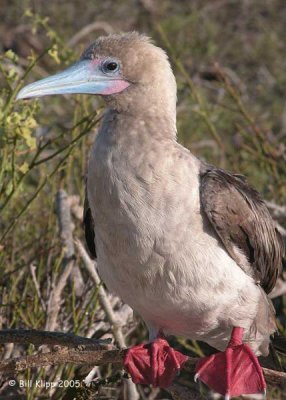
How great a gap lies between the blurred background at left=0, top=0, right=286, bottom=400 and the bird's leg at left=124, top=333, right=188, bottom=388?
0.17 m

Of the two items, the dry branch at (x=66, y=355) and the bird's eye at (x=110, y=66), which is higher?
the bird's eye at (x=110, y=66)

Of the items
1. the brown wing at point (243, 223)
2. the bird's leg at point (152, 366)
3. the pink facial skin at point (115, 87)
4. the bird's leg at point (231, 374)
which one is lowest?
the bird's leg at point (231, 374)

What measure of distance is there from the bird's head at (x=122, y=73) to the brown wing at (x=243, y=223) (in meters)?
0.43

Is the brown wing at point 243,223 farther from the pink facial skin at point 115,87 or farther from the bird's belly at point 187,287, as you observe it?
the pink facial skin at point 115,87

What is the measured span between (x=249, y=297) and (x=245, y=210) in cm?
38

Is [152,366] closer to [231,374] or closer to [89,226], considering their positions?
[231,374]

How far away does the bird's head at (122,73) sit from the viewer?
410 centimetres

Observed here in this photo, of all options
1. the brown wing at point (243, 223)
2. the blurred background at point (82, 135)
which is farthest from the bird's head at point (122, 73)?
the brown wing at point (243, 223)

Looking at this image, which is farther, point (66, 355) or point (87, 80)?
point (87, 80)

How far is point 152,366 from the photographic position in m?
4.06

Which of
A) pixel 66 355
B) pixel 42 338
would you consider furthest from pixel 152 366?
pixel 66 355

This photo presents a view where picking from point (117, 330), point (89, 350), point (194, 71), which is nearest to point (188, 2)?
point (194, 71)

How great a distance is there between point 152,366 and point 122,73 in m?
1.23

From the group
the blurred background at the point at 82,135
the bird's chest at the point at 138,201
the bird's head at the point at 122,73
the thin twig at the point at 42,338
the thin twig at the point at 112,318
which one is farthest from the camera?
the thin twig at the point at 112,318
